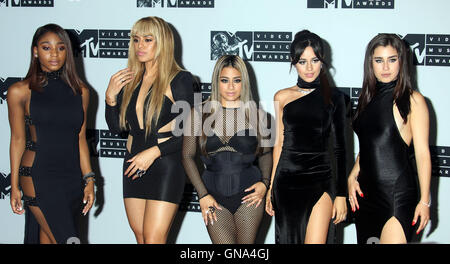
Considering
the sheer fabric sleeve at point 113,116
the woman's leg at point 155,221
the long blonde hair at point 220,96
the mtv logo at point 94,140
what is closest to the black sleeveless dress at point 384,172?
the long blonde hair at point 220,96

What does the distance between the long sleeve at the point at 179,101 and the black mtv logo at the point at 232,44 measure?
1.11 metres

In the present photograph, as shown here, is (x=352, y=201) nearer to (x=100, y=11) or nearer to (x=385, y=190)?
(x=385, y=190)

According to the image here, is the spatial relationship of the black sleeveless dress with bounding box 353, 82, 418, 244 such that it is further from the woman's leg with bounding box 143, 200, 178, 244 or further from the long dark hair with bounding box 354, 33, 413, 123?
the woman's leg with bounding box 143, 200, 178, 244

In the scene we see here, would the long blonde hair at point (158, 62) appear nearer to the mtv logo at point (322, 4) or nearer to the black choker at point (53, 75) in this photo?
the black choker at point (53, 75)

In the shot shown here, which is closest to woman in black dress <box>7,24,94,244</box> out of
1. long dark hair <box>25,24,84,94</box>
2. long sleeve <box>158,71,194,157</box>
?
long dark hair <box>25,24,84,94</box>

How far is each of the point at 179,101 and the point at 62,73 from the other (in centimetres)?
94

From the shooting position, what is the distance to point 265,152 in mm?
3877

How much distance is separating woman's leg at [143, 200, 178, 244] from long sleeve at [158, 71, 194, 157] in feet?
1.28

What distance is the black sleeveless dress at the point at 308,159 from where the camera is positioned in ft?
12.2

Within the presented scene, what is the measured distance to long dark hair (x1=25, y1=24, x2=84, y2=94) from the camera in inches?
153

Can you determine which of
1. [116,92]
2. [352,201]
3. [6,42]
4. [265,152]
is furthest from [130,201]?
[6,42]

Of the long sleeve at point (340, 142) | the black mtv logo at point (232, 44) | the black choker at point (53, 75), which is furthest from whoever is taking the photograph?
the black mtv logo at point (232, 44)

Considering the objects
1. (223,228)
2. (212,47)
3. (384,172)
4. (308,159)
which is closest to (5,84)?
(212,47)

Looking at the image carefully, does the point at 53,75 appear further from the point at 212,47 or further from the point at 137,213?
the point at 212,47
